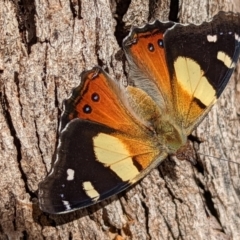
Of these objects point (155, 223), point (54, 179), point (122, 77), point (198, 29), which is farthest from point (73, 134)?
point (198, 29)

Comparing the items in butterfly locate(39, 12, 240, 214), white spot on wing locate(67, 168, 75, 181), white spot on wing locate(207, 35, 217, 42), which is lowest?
white spot on wing locate(67, 168, 75, 181)

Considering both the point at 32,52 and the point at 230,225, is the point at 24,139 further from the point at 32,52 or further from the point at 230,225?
the point at 230,225

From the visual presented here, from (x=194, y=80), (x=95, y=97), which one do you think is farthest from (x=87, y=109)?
(x=194, y=80)

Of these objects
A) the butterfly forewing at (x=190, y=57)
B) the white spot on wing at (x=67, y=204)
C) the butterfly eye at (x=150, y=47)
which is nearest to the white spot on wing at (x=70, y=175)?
the white spot on wing at (x=67, y=204)

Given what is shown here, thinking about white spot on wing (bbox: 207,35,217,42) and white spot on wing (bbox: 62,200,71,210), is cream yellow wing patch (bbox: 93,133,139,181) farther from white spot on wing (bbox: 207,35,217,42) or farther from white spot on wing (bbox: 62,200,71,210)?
white spot on wing (bbox: 207,35,217,42)

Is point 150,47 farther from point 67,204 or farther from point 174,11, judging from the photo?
point 67,204

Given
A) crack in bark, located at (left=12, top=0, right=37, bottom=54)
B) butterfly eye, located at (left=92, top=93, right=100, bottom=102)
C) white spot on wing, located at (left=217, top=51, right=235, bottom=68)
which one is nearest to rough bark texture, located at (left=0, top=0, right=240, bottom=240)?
crack in bark, located at (left=12, top=0, right=37, bottom=54)

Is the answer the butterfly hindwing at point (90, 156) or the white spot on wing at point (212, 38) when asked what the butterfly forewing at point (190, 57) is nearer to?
the white spot on wing at point (212, 38)
